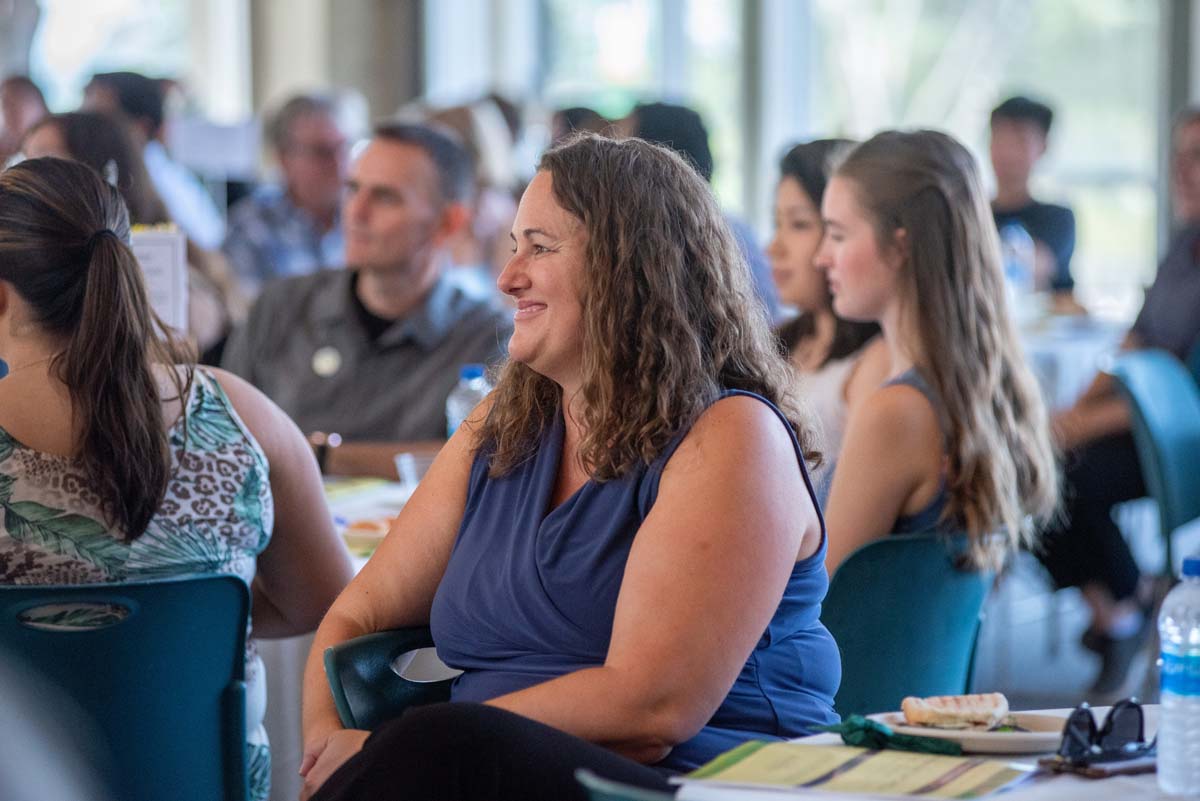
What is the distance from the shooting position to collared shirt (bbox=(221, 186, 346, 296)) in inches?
241

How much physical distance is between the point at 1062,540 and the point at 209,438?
3.32m

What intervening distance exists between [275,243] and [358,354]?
2619 millimetres

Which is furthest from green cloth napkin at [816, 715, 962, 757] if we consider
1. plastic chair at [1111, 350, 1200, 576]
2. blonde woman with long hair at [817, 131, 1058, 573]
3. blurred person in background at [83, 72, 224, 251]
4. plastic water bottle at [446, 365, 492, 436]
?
blurred person in background at [83, 72, 224, 251]

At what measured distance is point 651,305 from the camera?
1.73 m

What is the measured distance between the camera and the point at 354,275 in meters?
3.83

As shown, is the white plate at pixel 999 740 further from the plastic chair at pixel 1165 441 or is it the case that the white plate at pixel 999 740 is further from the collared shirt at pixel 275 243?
the collared shirt at pixel 275 243

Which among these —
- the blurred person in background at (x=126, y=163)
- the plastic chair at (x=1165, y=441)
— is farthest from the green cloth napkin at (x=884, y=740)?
the plastic chair at (x=1165, y=441)

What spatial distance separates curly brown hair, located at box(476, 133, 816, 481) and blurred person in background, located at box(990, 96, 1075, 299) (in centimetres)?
457

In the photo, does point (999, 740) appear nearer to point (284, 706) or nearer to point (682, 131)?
point (284, 706)

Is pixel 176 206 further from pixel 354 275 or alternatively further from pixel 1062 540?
pixel 1062 540

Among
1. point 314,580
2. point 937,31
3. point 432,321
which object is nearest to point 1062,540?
point 432,321

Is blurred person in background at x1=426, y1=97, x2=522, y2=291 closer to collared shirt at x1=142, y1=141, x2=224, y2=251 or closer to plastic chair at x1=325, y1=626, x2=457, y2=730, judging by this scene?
collared shirt at x1=142, y1=141, x2=224, y2=251

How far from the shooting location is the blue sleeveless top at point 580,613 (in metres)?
1.67

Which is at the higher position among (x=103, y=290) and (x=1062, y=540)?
(x=103, y=290)
